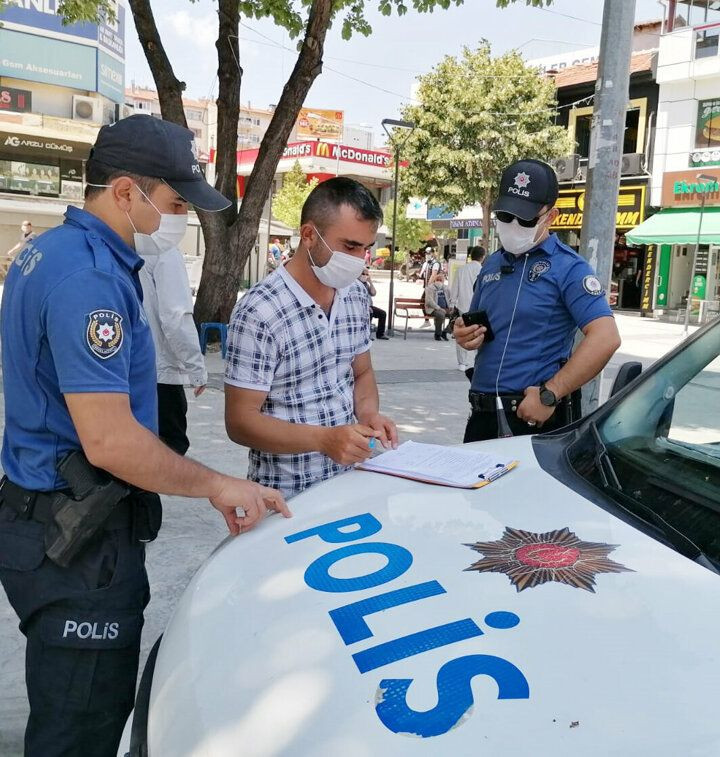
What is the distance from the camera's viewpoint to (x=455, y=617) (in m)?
1.43

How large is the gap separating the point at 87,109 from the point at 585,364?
38763 millimetres

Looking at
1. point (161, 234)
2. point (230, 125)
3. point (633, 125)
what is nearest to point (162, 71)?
point (230, 125)

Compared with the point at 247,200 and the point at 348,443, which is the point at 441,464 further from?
the point at 247,200

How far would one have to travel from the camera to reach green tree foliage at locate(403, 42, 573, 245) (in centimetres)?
2558

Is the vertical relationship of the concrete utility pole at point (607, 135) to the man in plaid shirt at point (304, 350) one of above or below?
above

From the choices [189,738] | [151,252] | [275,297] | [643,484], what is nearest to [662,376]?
[643,484]

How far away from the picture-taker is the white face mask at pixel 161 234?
6.50 feet

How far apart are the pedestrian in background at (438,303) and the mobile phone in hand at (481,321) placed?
38.1 feet

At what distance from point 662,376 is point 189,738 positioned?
174 centimetres

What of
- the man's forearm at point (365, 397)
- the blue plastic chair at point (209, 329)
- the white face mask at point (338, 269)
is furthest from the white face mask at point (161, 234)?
the blue plastic chair at point (209, 329)

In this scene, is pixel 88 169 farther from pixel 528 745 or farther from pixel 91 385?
pixel 528 745

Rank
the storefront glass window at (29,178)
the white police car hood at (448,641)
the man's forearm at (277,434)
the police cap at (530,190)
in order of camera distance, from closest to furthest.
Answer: the white police car hood at (448,641) < the man's forearm at (277,434) < the police cap at (530,190) < the storefront glass window at (29,178)

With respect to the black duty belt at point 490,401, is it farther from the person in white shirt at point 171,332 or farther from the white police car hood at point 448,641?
the person in white shirt at point 171,332

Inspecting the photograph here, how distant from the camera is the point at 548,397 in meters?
3.19
